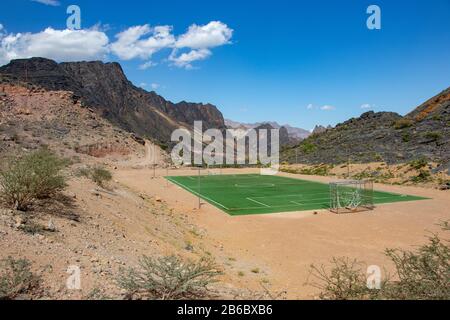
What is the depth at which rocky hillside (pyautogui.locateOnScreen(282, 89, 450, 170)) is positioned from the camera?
4511 cm

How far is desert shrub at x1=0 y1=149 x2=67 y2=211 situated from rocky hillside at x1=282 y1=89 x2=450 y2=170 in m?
37.8

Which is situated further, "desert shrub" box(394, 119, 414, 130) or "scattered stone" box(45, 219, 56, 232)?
"desert shrub" box(394, 119, 414, 130)

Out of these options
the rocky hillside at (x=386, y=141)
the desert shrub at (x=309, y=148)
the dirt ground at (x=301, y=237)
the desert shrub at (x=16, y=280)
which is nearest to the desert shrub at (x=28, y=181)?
the desert shrub at (x=16, y=280)

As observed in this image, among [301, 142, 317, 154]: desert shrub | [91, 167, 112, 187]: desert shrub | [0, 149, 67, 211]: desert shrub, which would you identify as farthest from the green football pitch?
[301, 142, 317, 154]: desert shrub

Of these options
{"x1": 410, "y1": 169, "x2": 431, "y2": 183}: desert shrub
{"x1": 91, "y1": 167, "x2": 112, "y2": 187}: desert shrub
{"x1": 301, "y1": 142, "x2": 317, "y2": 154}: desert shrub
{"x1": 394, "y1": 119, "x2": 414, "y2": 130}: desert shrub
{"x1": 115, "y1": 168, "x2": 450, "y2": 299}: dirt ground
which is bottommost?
{"x1": 115, "y1": 168, "x2": 450, "y2": 299}: dirt ground

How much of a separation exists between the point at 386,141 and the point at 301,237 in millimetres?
45968

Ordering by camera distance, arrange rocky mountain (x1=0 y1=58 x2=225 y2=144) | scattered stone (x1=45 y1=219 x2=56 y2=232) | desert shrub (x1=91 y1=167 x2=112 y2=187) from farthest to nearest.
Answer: rocky mountain (x1=0 y1=58 x2=225 y2=144) → desert shrub (x1=91 y1=167 x2=112 y2=187) → scattered stone (x1=45 y1=219 x2=56 y2=232)

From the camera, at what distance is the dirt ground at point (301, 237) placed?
11133mm

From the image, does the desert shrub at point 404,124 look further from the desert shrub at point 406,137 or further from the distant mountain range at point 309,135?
the desert shrub at point 406,137

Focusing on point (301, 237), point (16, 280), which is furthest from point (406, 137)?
point (16, 280)

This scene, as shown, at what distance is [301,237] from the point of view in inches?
626

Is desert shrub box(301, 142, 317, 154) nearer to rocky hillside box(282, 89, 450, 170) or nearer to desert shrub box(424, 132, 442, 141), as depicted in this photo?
rocky hillside box(282, 89, 450, 170)

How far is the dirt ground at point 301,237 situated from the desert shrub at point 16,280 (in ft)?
16.6
